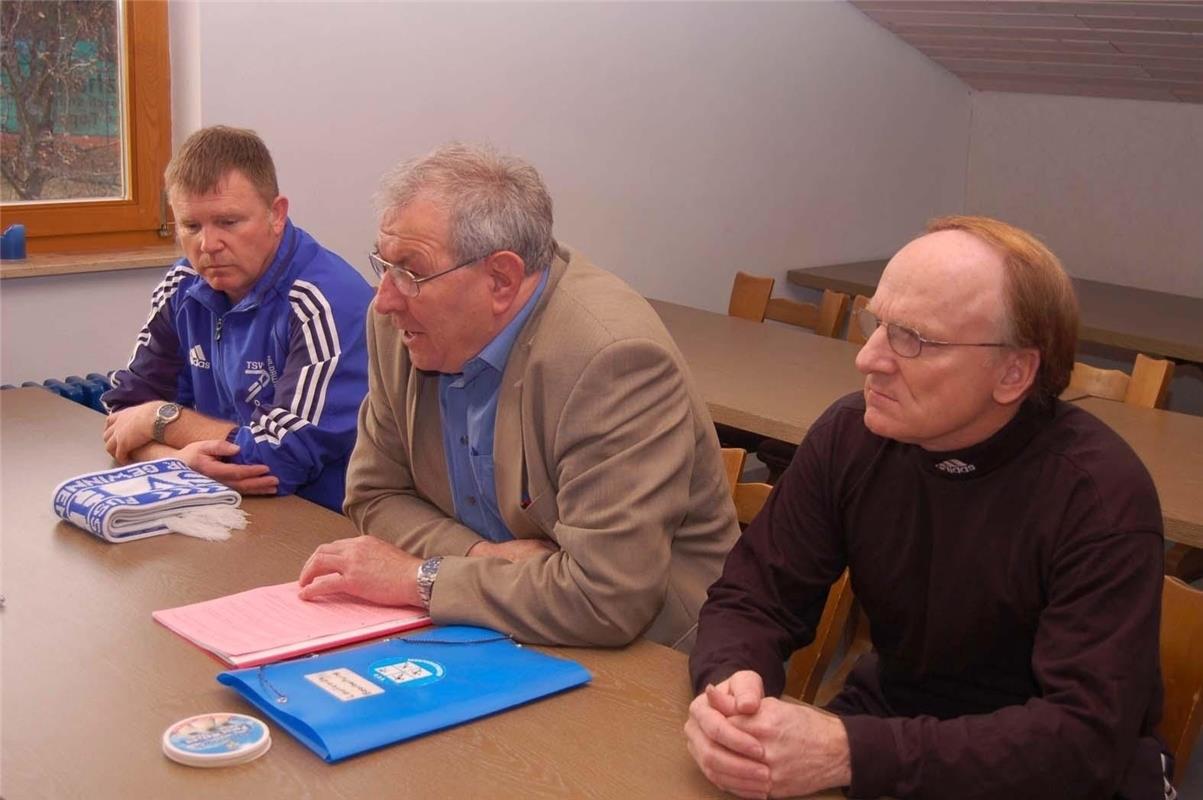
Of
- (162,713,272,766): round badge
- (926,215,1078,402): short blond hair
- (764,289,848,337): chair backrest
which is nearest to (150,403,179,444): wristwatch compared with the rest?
(162,713,272,766): round badge

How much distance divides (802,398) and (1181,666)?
5.69 feet

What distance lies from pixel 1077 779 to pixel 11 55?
11.2ft

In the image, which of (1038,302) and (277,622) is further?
(277,622)

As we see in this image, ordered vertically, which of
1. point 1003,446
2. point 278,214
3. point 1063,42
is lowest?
point 1003,446

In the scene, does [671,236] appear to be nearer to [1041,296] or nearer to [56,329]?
[56,329]

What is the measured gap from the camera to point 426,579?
6.05ft

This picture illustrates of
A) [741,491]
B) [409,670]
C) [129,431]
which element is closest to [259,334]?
[129,431]

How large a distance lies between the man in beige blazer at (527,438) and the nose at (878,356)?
0.31 metres

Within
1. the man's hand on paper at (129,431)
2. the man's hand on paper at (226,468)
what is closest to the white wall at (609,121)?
the man's hand on paper at (129,431)

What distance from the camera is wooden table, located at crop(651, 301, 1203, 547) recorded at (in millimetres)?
2834

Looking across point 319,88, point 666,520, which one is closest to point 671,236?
point 319,88

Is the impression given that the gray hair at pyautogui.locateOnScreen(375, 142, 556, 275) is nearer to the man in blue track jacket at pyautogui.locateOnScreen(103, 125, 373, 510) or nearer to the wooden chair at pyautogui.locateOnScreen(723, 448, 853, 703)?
the wooden chair at pyautogui.locateOnScreen(723, 448, 853, 703)

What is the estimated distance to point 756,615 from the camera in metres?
1.81

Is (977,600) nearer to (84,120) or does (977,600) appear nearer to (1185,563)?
(1185,563)
